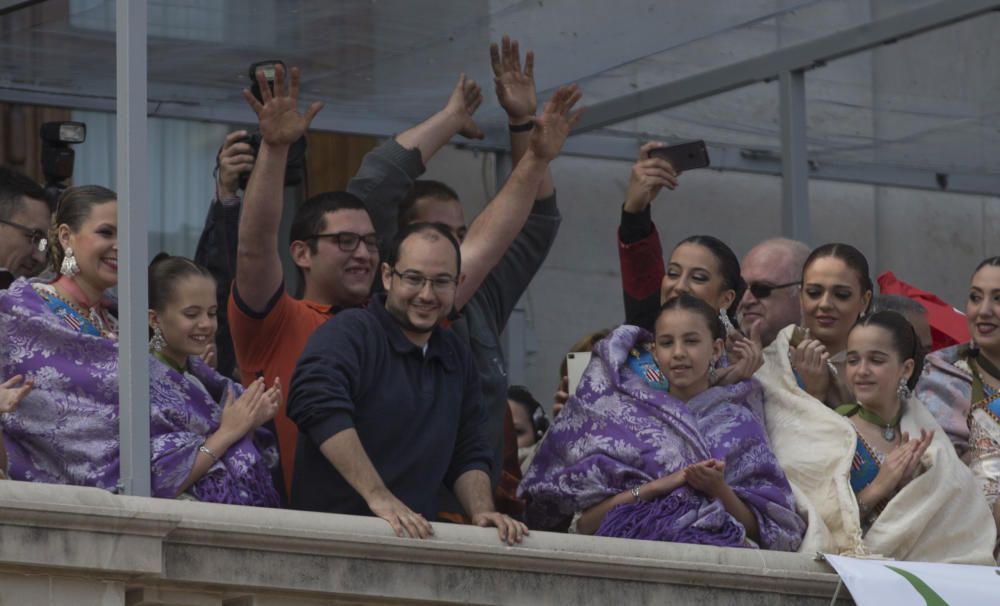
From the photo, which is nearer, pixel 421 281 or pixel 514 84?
pixel 421 281

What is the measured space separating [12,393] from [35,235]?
1.51 meters

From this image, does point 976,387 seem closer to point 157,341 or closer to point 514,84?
point 514,84

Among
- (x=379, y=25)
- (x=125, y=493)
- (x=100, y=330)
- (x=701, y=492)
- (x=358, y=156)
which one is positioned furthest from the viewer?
(x=358, y=156)

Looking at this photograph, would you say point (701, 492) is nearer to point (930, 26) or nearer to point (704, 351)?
point (704, 351)

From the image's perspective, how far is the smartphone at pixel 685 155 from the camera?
8.06 meters

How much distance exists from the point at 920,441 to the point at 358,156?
14.2ft

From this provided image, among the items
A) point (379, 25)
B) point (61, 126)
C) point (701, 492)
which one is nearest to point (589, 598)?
point (701, 492)

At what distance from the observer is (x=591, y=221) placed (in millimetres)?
11844

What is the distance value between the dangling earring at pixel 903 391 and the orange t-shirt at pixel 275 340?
1907 mm

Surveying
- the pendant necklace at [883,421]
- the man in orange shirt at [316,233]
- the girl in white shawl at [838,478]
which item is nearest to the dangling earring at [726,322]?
the girl in white shawl at [838,478]

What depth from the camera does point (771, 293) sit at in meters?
8.28

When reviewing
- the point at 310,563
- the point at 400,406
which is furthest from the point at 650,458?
the point at 310,563

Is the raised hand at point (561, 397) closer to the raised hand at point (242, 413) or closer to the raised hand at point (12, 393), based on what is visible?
the raised hand at point (242, 413)

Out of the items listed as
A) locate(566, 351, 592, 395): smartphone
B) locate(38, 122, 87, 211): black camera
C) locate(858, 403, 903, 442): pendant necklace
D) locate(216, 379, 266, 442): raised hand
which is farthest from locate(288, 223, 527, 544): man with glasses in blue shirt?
locate(38, 122, 87, 211): black camera
